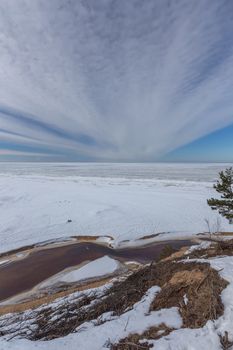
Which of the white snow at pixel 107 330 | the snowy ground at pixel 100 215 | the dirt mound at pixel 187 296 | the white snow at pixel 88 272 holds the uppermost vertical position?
the dirt mound at pixel 187 296

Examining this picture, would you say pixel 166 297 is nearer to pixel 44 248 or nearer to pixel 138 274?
pixel 138 274

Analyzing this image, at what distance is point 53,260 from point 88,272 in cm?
264

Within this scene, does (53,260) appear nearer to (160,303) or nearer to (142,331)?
(160,303)

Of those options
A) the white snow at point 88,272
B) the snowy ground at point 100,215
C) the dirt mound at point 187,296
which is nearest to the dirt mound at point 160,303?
the dirt mound at point 187,296

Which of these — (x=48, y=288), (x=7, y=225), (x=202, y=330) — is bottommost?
(x=48, y=288)

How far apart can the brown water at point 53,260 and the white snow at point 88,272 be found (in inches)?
19.5

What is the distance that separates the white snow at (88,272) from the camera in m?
11.3

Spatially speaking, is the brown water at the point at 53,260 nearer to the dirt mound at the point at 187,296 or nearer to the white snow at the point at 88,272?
the white snow at the point at 88,272

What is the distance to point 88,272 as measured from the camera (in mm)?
11828

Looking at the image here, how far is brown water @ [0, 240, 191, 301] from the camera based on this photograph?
11.1 meters

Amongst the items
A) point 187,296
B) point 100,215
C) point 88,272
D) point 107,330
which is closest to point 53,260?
point 88,272

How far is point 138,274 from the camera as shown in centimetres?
753

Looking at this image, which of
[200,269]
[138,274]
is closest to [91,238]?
[138,274]

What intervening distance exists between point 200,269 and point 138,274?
8.21ft
